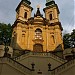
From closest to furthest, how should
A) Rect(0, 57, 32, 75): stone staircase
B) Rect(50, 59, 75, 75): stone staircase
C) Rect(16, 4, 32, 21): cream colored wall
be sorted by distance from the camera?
1. Rect(50, 59, 75, 75): stone staircase
2. Rect(0, 57, 32, 75): stone staircase
3. Rect(16, 4, 32, 21): cream colored wall

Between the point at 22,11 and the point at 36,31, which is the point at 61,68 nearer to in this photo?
the point at 36,31

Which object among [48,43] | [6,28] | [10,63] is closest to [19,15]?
[6,28]

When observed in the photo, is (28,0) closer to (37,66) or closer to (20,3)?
(20,3)

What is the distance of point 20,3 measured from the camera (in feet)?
119

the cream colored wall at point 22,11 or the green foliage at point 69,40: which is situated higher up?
the cream colored wall at point 22,11

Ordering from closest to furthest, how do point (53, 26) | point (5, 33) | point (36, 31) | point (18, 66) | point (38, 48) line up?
point (18, 66)
point (38, 48)
point (36, 31)
point (53, 26)
point (5, 33)

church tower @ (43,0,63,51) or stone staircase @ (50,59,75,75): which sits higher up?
church tower @ (43,0,63,51)

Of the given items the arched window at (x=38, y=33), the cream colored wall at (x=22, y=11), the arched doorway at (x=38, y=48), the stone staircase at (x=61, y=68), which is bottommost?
the stone staircase at (x=61, y=68)

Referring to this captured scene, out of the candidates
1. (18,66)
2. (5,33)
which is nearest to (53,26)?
(5,33)

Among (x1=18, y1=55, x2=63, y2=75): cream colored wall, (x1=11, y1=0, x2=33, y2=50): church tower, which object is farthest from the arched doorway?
(x1=18, y1=55, x2=63, y2=75): cream colored wall

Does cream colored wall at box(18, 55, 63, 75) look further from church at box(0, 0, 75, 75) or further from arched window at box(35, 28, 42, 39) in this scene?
arched window at box(35, 28, 42, 39)

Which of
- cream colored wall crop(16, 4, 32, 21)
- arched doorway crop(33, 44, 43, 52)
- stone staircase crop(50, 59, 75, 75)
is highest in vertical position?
cream colored wall crop(16, 4, 32, 21)

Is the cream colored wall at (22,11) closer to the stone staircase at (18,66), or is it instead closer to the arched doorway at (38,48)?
the arched doorway at (38,48)

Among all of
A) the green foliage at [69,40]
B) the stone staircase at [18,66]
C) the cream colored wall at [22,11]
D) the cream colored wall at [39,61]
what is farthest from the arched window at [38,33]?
the stone staircase at [18,66]
